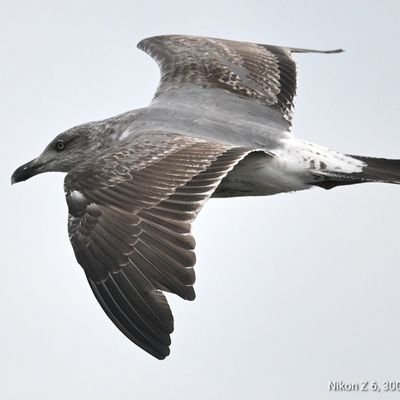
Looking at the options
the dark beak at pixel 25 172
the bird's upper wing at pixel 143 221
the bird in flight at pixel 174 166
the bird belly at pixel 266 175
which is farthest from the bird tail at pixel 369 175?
the dark beak at pixel 25 172

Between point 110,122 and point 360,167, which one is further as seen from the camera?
point 110,122

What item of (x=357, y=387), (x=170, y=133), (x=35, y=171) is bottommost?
(x=357, y=387)

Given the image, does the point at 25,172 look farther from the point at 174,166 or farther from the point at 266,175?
the point at 174,166

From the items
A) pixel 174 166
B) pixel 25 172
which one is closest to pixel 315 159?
pixel 174 166

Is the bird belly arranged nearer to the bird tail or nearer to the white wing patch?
the white wing patch

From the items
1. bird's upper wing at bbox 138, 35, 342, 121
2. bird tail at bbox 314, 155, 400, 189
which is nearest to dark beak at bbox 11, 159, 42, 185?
bird's upper wing at bbox 138, 35, 342, 121

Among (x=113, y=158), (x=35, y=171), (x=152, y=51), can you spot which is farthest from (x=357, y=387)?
(x=152, y=51)

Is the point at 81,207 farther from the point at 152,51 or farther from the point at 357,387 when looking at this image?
the point at 152,51
